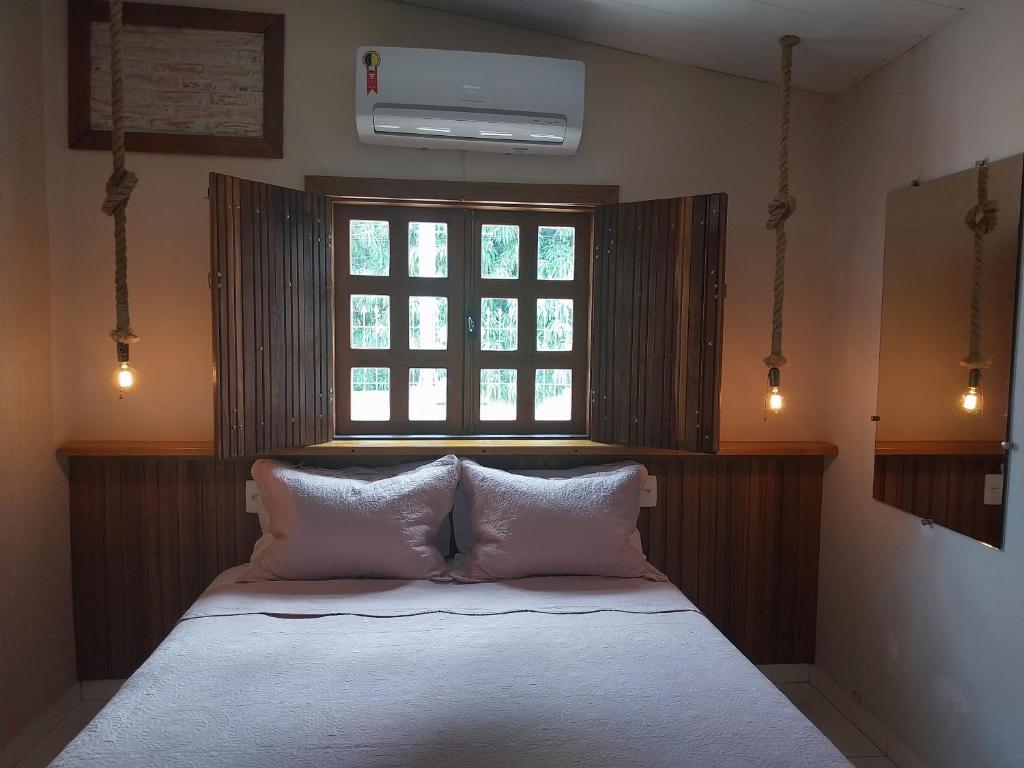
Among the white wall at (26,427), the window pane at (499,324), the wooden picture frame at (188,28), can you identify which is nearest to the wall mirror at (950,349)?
the window pane at (499,324)

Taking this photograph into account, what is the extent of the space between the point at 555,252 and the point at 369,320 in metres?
0.79

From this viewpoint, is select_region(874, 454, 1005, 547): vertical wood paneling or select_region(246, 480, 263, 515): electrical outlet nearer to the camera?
select_region(874, 454, 1005, 547): vertical wood paneling

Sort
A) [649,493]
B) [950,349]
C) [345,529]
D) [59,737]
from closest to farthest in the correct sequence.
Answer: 1. [950,349]
2. [345,529]
3. [59,737]
4. [649,493]

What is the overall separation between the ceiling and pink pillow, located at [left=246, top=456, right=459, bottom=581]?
1729 millimetres

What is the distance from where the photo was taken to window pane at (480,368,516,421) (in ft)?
8.75

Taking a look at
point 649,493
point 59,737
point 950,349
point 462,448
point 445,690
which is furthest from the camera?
point 649,493

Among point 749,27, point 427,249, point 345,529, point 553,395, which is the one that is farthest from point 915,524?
point 427,249

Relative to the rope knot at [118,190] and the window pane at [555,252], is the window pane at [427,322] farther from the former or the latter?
the rope knot at [118,190]

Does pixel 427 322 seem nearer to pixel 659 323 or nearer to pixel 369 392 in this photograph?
pixel 369 392

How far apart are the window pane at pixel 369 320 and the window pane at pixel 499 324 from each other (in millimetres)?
382

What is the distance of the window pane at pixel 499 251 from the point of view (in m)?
2.62

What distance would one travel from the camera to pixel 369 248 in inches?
102

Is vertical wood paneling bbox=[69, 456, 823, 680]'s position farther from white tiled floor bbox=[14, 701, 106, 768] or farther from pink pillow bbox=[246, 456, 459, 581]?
pink pillow bbox=[246, 456, 459, 581]

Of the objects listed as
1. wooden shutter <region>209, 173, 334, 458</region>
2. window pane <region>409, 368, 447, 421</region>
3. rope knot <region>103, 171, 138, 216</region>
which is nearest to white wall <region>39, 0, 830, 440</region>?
wooden shutter <region>209, 173, 334, 458</region>
